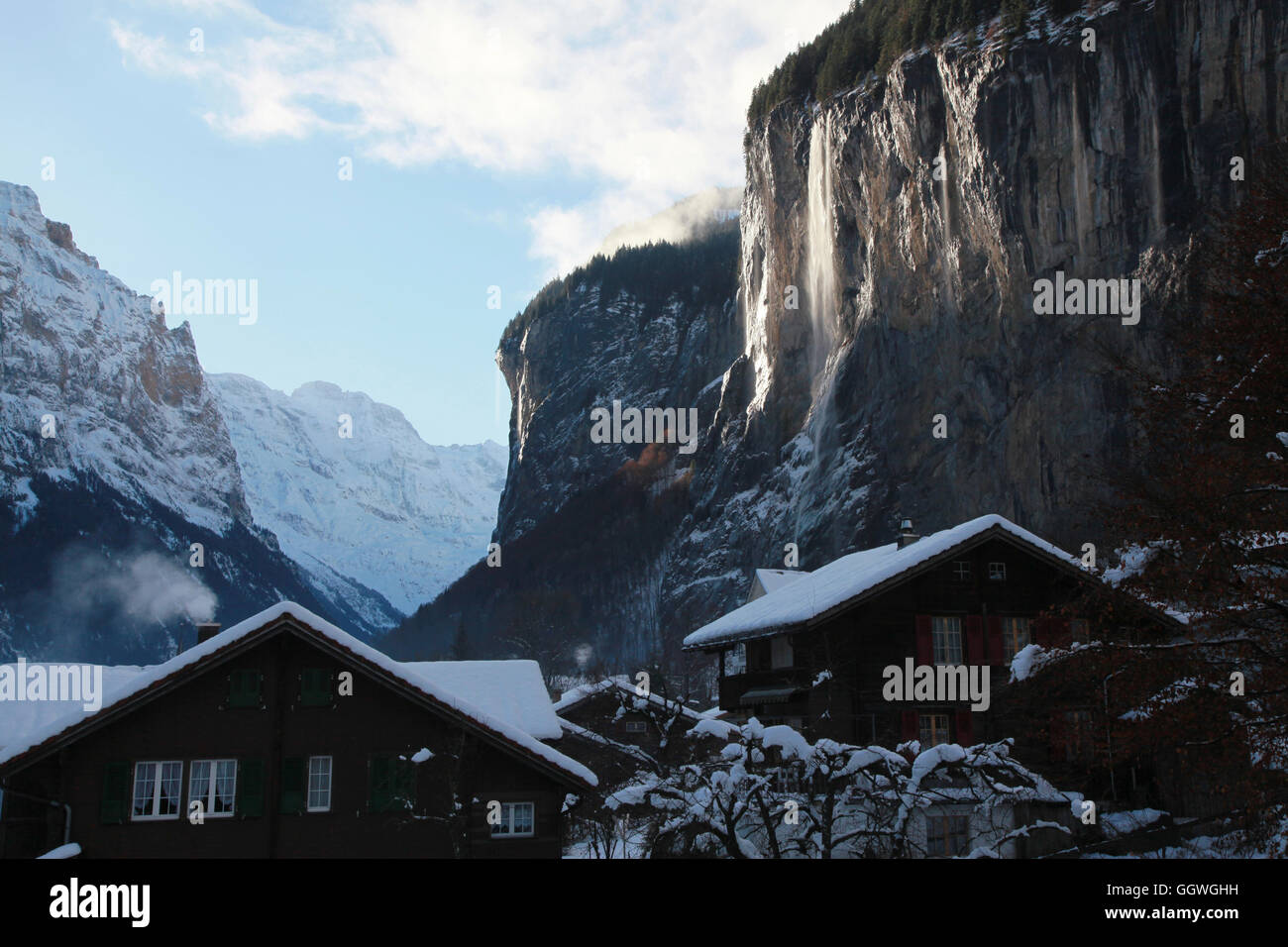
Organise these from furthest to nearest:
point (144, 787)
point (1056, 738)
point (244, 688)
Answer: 1. point (244, 688)
2. point (144, 787)
3. point (1056, 738)

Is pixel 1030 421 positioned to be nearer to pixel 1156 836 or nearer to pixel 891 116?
pixel 891 116

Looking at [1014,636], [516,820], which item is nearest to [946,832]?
[1014,636]

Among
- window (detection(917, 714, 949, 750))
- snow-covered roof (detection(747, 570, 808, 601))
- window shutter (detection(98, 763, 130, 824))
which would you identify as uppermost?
snow-covered roof (detection(747, 570, 808, 601))

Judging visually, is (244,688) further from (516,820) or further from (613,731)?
(613,731)

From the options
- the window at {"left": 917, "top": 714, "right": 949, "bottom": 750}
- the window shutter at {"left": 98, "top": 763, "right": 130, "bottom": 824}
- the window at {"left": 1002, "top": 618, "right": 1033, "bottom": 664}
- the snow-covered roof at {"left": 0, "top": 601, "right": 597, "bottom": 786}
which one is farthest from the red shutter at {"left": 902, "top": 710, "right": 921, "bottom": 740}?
the window shutter at {"left": 98, "top": 763, "right": 130, "bottom": 824}

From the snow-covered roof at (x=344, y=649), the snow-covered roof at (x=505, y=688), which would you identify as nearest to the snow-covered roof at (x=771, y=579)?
the snow-covered roof at (x=505, y=688)

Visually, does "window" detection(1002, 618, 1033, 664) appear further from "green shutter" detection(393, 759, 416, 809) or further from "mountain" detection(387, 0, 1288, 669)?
"green shutter" detection(393, 759, 416, 809)
